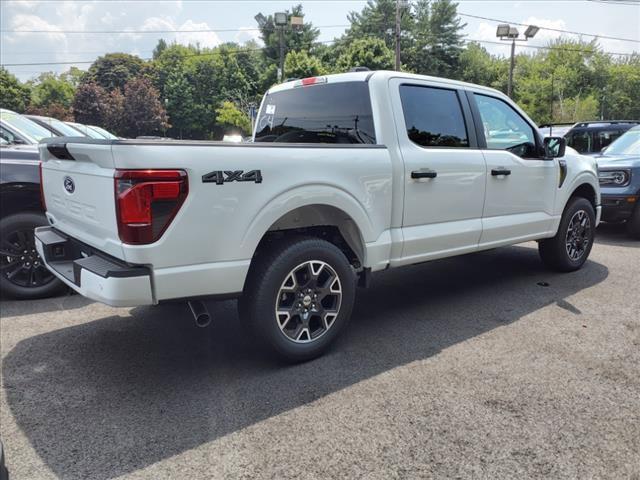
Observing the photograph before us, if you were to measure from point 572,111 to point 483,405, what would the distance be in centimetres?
4229

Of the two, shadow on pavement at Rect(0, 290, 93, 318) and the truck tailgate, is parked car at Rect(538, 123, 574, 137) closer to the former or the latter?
shadow on pavement at Rect(0, 290, 93, 318)

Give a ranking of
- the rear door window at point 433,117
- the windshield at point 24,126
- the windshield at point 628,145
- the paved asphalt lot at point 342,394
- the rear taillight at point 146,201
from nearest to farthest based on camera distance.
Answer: the paved asphalt lot at point 342,394 < the rear taillight at point 146,201 < the rear door window at point 433,117 < the windshield at point 24,126 < the windshield at point 628,145

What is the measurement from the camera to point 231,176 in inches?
109

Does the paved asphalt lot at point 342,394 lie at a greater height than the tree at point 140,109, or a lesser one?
lesser

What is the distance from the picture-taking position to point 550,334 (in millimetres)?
3871

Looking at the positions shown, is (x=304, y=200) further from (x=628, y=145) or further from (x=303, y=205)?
(x=628, y=145)

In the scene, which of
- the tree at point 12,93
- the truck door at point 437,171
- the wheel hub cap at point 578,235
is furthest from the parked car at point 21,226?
the tree at point 12,93

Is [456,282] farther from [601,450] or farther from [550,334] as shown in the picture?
[601,450]

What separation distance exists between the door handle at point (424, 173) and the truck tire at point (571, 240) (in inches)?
89.9

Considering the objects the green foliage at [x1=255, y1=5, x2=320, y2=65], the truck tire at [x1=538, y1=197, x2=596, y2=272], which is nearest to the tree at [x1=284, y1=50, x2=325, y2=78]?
the green foliage at [x1=255, y1=5, x2=320, y2=65]

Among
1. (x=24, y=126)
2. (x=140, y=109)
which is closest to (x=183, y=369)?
(x=24, y=126)

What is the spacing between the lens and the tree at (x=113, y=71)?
6325 cm

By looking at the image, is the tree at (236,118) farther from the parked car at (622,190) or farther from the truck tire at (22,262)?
the truck tire at (22,262)

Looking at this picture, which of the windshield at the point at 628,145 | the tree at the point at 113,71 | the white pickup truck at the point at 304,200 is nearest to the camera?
the white pickup truck at the point at 304,200
